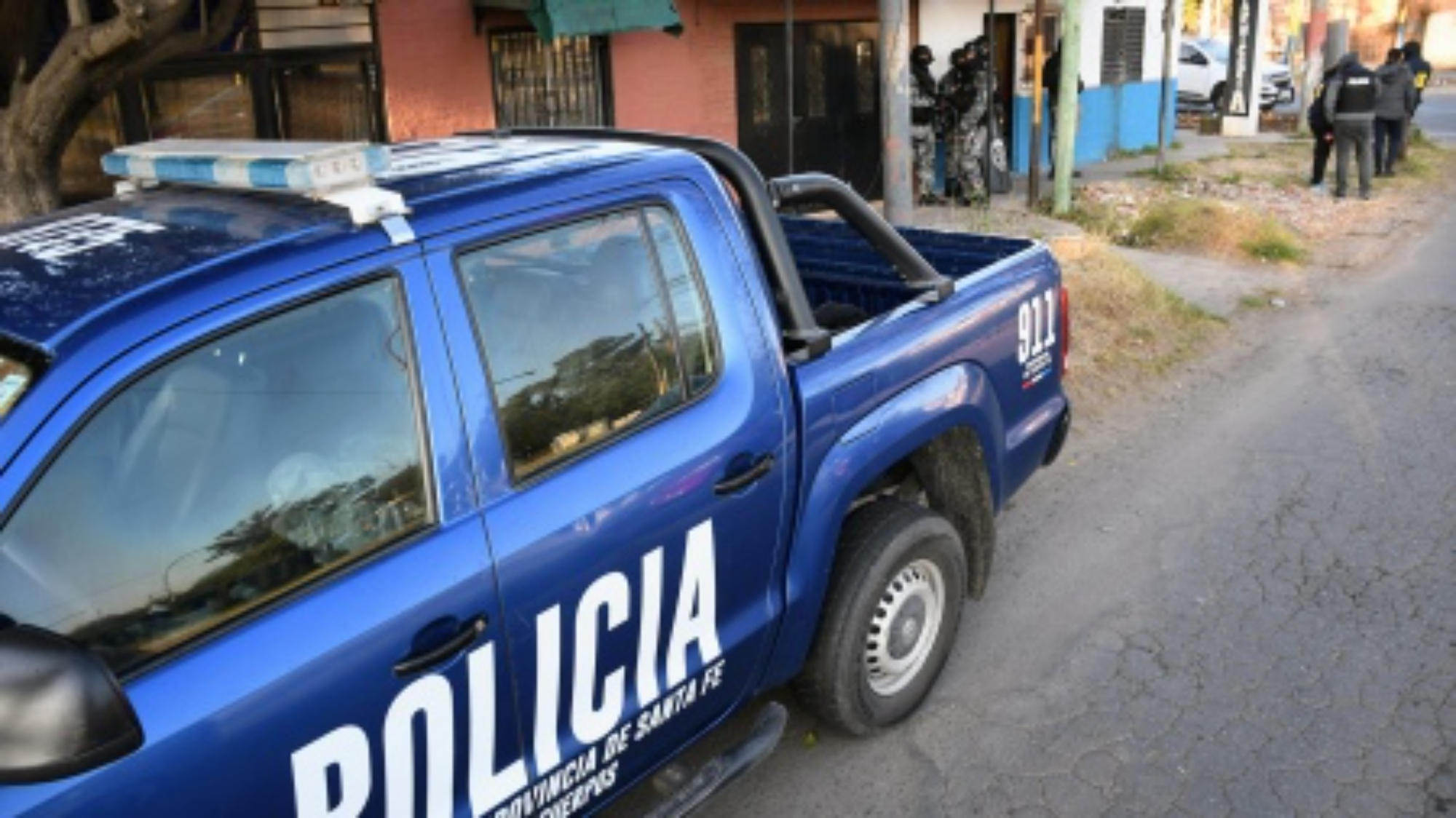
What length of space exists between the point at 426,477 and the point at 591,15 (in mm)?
7398

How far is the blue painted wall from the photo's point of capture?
49.8ft

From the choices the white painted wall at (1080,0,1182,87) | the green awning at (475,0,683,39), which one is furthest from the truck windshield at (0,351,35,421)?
the white painted wall at (1080,0,1182,87)

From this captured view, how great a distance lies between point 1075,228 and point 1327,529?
5.75 meters

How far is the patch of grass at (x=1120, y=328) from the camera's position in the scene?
726 cm

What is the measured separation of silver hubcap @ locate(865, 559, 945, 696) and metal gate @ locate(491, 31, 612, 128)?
7184 millimetres

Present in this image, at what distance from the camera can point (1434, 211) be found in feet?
44.6

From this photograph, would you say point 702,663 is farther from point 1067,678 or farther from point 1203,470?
point 1203,470

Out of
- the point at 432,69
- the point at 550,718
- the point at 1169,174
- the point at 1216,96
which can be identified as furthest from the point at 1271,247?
the point at 1216,96

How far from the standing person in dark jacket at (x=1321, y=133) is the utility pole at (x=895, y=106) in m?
8.27

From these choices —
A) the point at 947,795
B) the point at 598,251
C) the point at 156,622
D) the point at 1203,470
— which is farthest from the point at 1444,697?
the point at 156,622

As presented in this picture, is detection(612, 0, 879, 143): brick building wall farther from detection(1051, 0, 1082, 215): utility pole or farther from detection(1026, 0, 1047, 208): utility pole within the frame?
detection(1026, 0, 1047, 208): utility pole

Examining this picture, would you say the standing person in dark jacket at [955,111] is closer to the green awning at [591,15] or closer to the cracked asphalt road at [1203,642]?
the green awning at [591,15]

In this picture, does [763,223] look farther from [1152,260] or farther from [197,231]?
[1152,260]

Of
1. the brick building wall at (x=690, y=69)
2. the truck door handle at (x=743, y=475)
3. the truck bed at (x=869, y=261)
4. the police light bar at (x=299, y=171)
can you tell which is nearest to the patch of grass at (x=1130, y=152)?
the brick building wall at (x=690, y=69)
